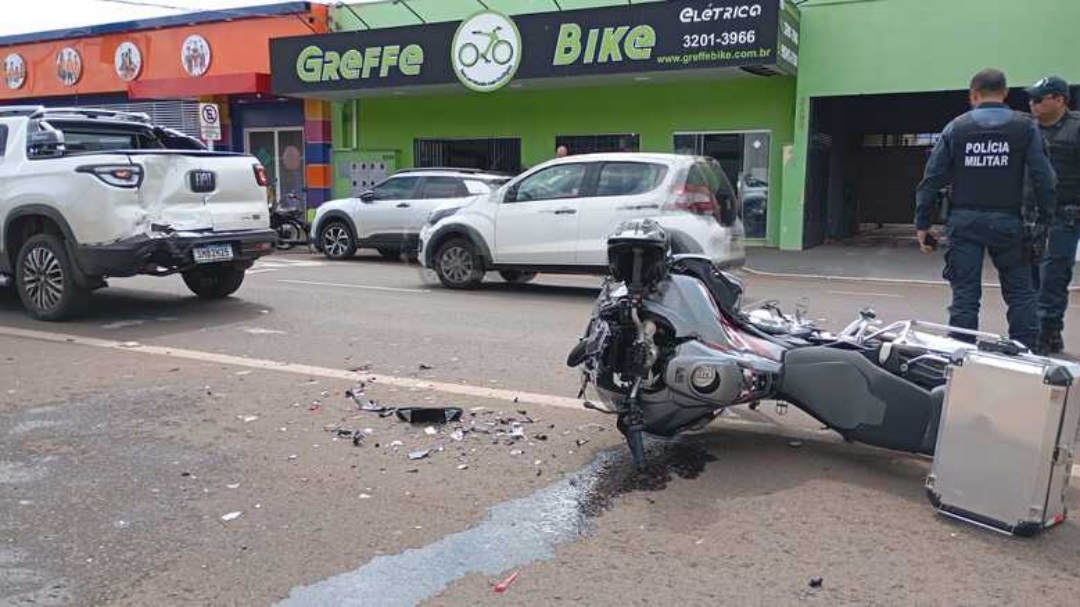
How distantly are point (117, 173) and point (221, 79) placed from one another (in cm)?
1526

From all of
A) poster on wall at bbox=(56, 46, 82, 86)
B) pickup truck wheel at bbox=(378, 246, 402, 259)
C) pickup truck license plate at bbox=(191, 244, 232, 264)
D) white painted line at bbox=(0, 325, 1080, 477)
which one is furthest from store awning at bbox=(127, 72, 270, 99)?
white painted line at bbox=(0, 325, 1080, 477)

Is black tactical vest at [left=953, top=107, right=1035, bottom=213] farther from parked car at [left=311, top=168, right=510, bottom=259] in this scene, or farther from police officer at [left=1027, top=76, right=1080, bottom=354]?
parked car at [left=311, top=168, right=510, bottom=259]

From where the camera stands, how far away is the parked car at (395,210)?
1493 cm

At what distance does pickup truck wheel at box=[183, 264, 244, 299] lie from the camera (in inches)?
384

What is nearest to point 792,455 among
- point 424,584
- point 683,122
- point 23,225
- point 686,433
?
point 686,433

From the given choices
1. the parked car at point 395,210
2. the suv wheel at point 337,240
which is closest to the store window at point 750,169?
the parked car at point 395,210

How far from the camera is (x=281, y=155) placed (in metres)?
23.5

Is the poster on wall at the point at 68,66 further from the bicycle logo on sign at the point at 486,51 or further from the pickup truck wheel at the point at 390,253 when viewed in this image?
the pickup truck wheel at the point at 390,253

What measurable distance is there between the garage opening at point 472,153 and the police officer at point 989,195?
15618mm

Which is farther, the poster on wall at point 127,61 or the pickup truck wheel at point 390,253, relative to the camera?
the poster on wall at point 127,61

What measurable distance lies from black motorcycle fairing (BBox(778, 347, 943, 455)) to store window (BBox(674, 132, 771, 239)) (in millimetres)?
14179

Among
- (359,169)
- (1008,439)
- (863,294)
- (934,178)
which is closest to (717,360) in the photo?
(1008,439)

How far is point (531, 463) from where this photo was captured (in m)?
4.55

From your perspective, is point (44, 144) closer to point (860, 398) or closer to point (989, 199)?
point (860, 398)
